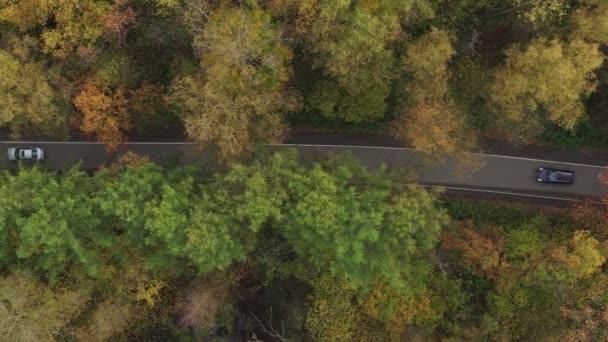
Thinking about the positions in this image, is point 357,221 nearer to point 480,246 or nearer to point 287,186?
point 287,186

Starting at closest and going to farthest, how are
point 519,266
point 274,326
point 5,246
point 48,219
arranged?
point 48,219 → point 5,246 → point 519,266 → point 274,326

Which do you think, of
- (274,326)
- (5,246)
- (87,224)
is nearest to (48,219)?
(87,224)

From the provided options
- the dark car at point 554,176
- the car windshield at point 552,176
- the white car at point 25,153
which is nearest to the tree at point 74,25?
the white car at point 25,153

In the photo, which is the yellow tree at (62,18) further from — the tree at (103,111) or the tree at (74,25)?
the tree at (103,111)

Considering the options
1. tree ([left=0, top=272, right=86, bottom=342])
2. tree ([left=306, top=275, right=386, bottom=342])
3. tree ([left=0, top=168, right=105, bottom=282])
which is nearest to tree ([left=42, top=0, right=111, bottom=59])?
tree ([left=0, top=168, right=105, bottom=282])

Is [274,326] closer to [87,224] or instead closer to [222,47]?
[87,224]

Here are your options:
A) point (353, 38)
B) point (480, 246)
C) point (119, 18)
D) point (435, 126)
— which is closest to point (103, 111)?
point (119, 18)

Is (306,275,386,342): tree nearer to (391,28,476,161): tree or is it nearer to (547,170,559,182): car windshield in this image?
(391,28,476,161): tree
